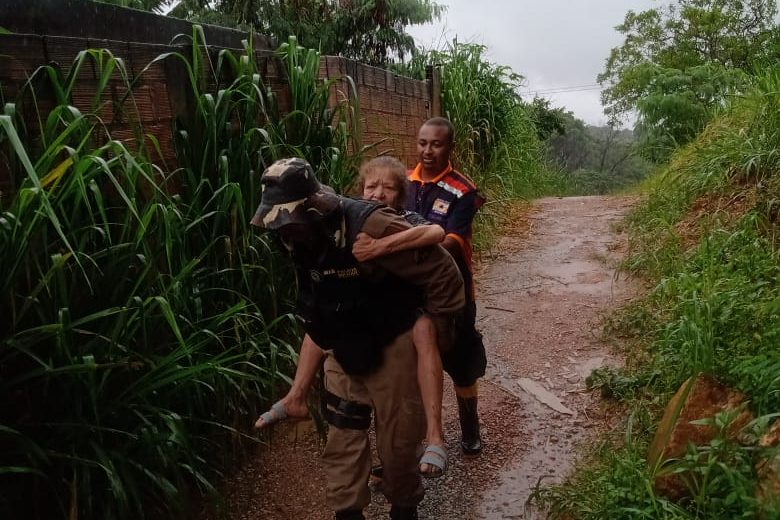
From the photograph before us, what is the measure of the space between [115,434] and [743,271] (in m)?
3.07

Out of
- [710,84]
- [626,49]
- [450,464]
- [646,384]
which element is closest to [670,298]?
[646,384]

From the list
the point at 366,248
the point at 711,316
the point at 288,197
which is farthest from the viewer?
the point at 711,316

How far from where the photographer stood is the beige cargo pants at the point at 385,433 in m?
2.00

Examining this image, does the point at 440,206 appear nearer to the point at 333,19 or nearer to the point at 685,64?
the point at 333,19

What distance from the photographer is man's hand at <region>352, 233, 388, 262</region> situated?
1.82 m

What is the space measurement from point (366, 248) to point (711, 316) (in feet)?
5.91

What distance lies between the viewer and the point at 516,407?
3.47 metres

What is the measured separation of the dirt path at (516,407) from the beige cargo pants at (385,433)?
25.8 inches

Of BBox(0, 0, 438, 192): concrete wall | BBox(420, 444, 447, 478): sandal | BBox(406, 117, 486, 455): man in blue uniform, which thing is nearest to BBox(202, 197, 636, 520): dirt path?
BBox(406, 117, 486, 455): man in blue uniform

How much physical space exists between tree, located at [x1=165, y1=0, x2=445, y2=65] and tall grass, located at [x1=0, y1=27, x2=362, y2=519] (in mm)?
9124

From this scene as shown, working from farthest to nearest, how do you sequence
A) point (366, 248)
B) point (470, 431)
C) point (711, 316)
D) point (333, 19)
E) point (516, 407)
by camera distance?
point (333, 19), point (516, 407), point (470, 431), point (711, 316), point (366, 248)

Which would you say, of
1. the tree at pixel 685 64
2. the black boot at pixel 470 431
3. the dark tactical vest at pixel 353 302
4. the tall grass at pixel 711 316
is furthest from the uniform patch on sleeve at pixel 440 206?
the tree at pixel 685 64

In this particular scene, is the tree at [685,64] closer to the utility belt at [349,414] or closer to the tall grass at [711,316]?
the tall grass at [711,316]

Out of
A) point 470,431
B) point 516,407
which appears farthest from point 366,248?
point 516,407
